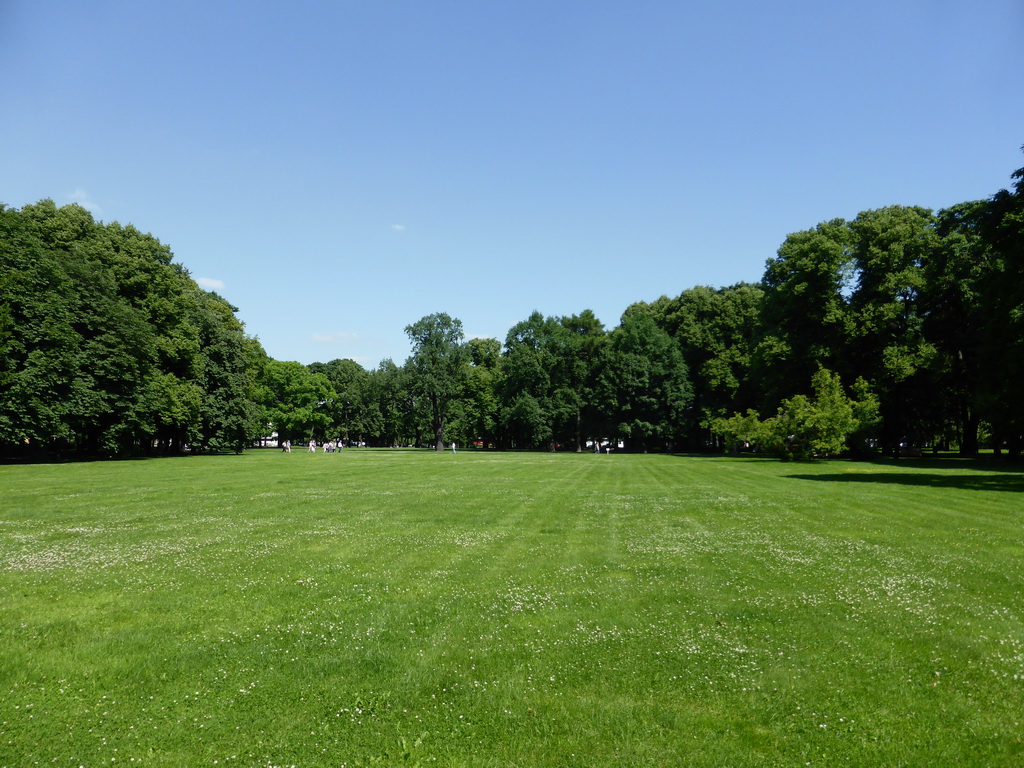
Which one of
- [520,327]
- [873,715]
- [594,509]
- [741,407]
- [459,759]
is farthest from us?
[520,327]

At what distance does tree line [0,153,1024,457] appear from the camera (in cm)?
4225

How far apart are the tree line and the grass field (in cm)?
2737

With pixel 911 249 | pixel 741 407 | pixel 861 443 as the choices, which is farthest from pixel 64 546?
pixel 741 407

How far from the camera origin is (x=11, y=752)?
5.34 metres

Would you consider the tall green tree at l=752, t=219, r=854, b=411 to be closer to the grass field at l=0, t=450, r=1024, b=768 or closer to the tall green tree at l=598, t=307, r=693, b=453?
the tall green tree at l=598, t=307, r=693, b=453

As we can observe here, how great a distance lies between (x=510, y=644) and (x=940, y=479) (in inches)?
1286

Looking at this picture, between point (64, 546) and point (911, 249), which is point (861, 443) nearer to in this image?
point (911, 249)

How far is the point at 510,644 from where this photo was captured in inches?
309

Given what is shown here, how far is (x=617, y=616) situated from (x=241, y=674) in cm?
520

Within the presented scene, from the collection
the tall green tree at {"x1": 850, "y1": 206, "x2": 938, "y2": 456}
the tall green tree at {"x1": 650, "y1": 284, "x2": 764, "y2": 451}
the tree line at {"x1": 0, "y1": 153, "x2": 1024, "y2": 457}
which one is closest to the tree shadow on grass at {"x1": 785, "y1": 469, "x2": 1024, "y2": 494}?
the tree line at {"x1": 0, "y1": 153, "x2": 1024, "y2": 457}

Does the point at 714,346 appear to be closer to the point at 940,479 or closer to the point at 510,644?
the point at 940,479

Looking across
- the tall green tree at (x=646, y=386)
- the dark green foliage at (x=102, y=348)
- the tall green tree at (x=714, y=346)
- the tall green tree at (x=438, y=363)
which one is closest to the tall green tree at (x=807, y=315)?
the tall green tree at (x=714, y=346)

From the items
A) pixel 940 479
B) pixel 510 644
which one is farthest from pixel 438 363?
pixel 510 644

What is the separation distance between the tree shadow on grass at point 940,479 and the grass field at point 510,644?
42.5 feet
